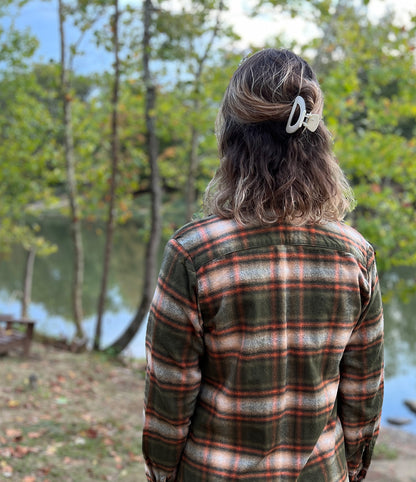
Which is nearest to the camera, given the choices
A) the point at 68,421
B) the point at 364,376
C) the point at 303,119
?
the point at 303,119

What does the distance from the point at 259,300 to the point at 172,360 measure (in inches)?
10.1

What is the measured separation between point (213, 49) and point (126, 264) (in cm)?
1172

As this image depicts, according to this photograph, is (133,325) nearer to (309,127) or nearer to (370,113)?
(370,113)

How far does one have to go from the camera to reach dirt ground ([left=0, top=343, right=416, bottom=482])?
3.31 meters

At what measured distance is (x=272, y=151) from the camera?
1198 mm

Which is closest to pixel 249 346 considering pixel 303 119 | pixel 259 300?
pixel 259 300

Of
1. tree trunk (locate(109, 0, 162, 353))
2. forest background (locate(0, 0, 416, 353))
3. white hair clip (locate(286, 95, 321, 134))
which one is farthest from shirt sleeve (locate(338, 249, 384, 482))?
tree trunk (locate(109, 0, 162, 353))

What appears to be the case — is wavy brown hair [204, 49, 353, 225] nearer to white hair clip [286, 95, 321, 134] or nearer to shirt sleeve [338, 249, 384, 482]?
white hair clip [286, 95, 321, 134]

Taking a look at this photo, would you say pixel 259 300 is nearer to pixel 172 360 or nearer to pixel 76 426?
pixel 172 360

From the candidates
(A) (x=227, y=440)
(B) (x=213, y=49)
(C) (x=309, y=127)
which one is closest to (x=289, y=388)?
(A) (x=227, y=440)

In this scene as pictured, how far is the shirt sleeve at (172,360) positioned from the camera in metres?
1.19

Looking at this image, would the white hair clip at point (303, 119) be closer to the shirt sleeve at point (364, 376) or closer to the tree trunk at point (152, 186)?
the shirt sleeve at point (364, 376)

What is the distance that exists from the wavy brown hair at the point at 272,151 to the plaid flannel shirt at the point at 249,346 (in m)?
0.05

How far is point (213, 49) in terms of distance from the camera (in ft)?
23.5
